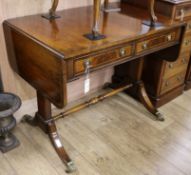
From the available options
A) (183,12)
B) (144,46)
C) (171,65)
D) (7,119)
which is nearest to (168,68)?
(171,65)

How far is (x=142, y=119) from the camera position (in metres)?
2.09

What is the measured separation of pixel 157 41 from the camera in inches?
62.9

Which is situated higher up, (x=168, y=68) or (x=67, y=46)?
(x=67, y=46)

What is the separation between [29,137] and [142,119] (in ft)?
3.01

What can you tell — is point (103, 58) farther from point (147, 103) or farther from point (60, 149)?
point (147, 103)

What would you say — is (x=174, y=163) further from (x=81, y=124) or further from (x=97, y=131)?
(x=81, y=124)

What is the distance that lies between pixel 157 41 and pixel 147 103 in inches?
Answer: 26.8

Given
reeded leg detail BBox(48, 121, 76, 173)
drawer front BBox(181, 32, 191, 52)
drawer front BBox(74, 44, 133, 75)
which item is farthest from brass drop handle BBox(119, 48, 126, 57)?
drawer front BBox(181, 32, 191, 52)

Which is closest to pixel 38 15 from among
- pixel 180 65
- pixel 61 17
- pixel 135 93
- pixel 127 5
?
pixel 61 17

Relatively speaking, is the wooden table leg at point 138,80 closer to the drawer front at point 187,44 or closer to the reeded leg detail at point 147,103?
the reeded leg detail at point 147,103

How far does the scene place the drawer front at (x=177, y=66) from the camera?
6.82ft

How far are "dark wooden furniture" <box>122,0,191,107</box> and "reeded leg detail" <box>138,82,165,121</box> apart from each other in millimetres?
80

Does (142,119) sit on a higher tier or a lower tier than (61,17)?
lower

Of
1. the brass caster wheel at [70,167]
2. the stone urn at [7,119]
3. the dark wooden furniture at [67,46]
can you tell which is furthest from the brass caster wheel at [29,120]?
the brass caster wheel at [70,167]
